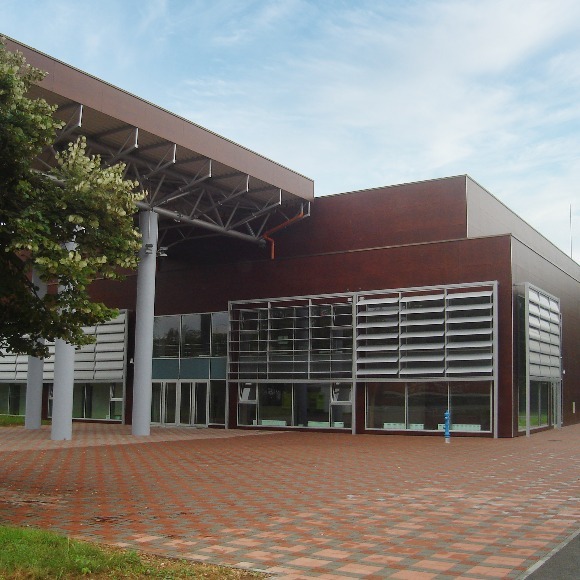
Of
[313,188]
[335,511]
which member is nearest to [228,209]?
[313,188]

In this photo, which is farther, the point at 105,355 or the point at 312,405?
the point at 105,355

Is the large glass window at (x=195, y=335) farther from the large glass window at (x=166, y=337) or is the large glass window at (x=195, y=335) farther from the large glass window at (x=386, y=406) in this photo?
the large glass window at (x=386, y=406)

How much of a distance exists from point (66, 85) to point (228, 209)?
44.8 feet

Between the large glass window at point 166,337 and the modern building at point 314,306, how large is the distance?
0.09m

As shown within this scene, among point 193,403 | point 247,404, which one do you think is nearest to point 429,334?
point 247,404

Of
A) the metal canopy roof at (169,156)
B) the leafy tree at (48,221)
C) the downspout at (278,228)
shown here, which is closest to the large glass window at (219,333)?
the downspout at (278,228)

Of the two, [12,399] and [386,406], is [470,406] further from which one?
[12,399]

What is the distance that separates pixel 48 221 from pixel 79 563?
6046mm

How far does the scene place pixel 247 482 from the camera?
46.0 ft

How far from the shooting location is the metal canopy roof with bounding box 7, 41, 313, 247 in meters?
22.6

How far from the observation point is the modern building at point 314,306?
85.9 feet

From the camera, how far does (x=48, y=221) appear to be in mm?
11266

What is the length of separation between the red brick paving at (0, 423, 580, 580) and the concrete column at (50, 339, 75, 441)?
351 cm

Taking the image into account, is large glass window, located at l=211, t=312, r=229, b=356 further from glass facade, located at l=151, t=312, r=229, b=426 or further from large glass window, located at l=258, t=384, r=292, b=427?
large glass window, located at l=258, t=384, r=292, b=427
